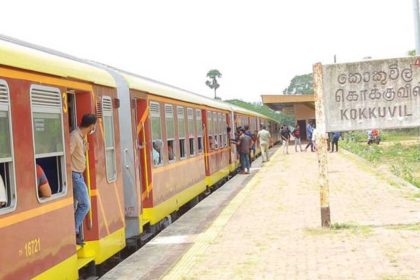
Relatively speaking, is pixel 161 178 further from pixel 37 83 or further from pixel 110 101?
pixel 37 83

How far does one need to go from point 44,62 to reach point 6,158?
1241 mm

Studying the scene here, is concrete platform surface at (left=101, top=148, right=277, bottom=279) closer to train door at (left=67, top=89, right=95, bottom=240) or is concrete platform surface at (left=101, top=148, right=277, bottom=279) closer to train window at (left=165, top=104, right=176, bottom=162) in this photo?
train door at (left=67, top=89, right=95, bottom=240)

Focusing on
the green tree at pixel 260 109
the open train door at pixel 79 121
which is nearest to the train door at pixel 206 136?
the open train door at pixel 79 121

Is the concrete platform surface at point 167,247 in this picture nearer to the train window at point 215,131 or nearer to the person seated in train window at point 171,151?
the person seated in train window at point 171,151

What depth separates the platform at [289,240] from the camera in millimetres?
7449

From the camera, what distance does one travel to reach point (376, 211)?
11.8m

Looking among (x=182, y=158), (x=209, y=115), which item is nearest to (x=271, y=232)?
(x=182, y=158)

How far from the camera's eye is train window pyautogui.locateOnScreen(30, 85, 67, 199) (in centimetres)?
600

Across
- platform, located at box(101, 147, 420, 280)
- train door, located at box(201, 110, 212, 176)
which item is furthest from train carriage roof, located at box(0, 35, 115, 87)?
train door, located at box(201, 110, 212, 176)

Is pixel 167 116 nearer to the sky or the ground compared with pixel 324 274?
nearer to the sky

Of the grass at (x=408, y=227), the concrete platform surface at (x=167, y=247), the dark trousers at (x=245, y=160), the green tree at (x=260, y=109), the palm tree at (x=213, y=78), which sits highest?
the palm tree at (x=213, y=78)

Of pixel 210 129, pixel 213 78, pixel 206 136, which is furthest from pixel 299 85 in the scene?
pixel 206 136

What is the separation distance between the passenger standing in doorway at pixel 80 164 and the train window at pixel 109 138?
2.77 feet

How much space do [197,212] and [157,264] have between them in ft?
16.5
